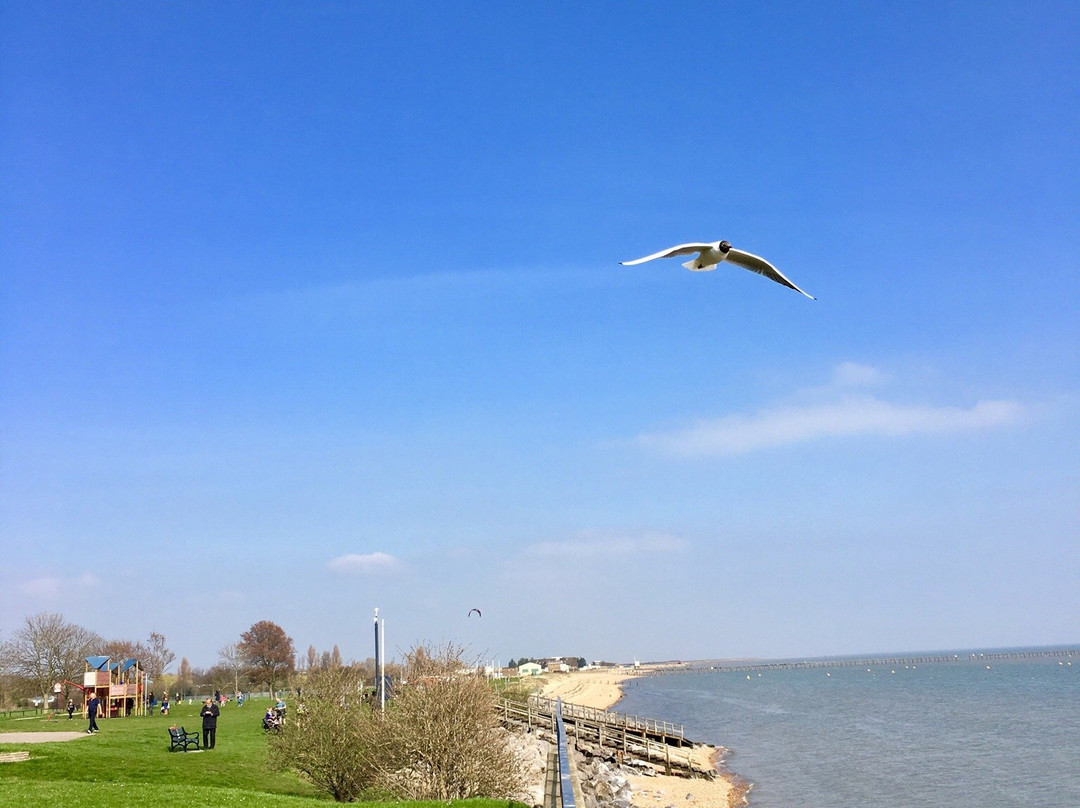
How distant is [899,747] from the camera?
202 ft

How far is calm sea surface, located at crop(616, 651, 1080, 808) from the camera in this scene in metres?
43.9

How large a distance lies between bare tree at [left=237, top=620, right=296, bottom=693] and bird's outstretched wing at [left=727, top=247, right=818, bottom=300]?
10771 centimetres

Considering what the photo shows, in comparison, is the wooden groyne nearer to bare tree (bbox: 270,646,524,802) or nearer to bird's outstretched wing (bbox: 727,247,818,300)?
bare tree (bbox: 270,646,524,802)

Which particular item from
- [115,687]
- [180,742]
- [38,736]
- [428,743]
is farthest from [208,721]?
[115,687]

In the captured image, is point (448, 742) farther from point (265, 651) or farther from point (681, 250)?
point (265, 651)

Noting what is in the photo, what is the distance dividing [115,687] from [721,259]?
48765mm

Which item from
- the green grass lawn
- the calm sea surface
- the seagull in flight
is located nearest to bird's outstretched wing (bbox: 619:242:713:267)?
the seagull in flight

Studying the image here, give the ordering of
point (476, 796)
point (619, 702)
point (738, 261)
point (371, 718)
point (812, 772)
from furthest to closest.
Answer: point (619, 702), point (812, 772), point (371, 718), point (476, 796), point (738, 261)

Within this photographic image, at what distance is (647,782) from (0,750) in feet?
97.5

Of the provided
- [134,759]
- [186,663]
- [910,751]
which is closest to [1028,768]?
[910,751]

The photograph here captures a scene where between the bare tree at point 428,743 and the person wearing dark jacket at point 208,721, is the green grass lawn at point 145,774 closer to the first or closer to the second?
the person wearing dark jacket at point 208,721

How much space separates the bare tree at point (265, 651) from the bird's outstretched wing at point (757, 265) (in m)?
108

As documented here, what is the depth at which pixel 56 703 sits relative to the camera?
60.5 meters

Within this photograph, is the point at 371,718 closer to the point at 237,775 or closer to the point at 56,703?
the point at 237,775
